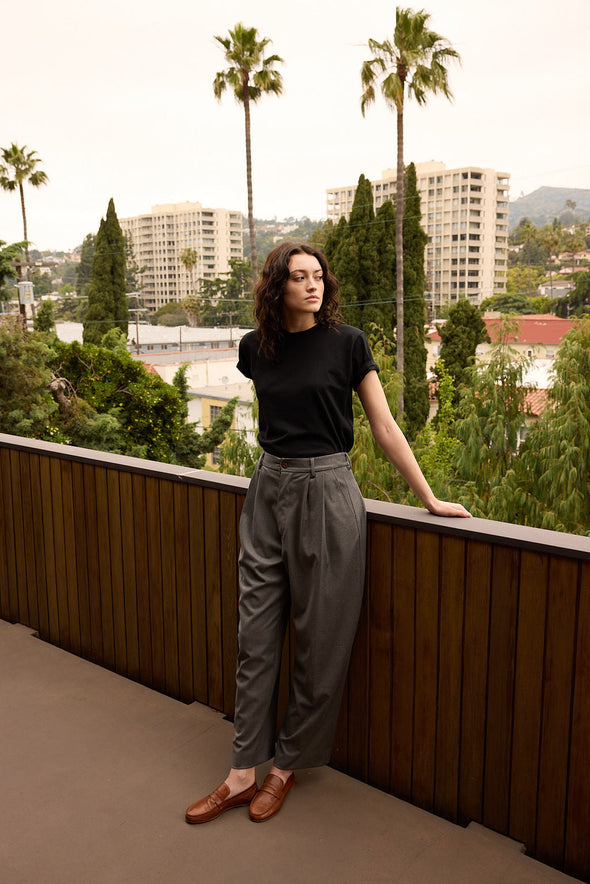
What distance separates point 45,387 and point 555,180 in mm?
81059

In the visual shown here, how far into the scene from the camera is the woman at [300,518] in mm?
1814

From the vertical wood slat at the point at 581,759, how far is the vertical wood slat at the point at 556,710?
0.01m

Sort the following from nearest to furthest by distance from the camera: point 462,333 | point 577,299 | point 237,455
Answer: point 237,455
point 462,333
point 577,299

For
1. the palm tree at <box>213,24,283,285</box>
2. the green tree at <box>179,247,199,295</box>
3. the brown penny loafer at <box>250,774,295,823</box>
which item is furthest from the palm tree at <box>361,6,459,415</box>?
the green tree at <box>179,247,199,295</box>

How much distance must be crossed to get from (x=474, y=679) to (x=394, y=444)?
1.87 feet

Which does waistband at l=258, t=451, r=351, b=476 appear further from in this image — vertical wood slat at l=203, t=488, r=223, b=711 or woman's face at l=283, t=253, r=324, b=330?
vertical wood slat at l=203, t=488, r=223, b=711

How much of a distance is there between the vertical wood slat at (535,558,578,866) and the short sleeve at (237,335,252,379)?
87cm

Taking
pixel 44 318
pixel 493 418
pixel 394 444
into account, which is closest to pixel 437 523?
pixel 394 444

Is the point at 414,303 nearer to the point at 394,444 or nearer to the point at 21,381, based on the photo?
the point at 21,381

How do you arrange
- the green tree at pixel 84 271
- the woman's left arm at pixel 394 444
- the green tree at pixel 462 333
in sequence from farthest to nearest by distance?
the green tree at pixel 84 271, the green tree at pixel 462 333, the woman's left arm at pixel 394 444

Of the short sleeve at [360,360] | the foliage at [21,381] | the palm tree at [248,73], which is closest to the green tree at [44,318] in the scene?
the foliage at [21,381]

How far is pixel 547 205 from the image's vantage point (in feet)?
305

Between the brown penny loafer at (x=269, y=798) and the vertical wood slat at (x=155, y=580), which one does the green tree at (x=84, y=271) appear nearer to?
the vertical wood slat at (x=155, y=580)

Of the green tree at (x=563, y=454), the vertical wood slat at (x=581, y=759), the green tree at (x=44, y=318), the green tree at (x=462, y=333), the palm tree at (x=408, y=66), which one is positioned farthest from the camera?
the green tree at (x=462, y=333)
